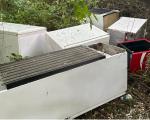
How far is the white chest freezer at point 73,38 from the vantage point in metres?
2.65

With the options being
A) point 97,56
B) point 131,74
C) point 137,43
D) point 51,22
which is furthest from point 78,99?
point 51,22

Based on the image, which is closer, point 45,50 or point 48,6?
point 45,50

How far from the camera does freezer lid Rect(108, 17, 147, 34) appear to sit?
3385 mm

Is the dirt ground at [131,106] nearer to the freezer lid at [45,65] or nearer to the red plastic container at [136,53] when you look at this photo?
the red plastic container at [136,53]

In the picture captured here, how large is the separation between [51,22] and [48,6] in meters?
0.34

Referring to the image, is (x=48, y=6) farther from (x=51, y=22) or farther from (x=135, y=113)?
(x=135, y=113)

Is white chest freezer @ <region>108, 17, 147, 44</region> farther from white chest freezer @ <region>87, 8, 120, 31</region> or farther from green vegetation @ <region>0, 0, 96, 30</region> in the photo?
green vegetation @ <region>0, 0, 96, 30</region>

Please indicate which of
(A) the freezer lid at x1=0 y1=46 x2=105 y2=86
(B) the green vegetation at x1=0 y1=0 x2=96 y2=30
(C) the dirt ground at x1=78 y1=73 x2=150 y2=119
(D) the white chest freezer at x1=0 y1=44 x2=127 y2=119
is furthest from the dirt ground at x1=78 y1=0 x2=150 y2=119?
(B) the green vegetation at x1=0 y1=0 x2=96 y2=30

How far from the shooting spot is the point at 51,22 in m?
3.58

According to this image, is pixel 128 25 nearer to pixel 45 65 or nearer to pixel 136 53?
pixel 136 53

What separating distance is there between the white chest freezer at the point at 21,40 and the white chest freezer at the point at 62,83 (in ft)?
1.09

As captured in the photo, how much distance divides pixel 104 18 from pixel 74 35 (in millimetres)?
1009

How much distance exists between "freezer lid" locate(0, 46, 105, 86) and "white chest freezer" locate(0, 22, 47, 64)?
33 centimetres

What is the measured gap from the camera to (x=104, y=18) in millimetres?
3678
